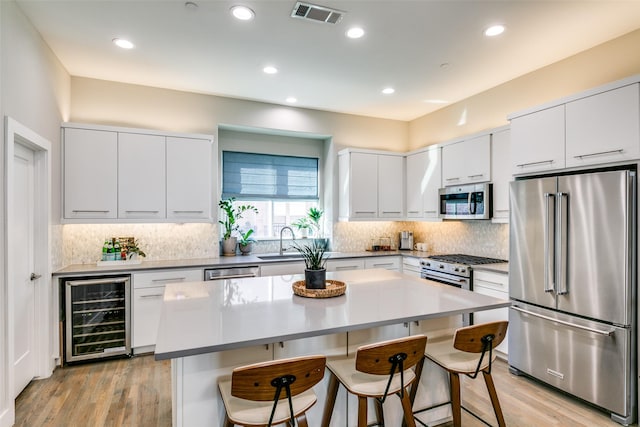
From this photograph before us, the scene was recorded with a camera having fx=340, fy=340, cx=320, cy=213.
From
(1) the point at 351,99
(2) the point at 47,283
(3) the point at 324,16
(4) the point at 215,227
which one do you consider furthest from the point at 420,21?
(2) the point at 47,283

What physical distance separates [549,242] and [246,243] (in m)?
3.51

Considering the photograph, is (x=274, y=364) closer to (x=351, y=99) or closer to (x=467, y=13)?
(x=467, y=13)

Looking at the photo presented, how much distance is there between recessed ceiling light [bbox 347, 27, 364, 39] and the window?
2.47 metres

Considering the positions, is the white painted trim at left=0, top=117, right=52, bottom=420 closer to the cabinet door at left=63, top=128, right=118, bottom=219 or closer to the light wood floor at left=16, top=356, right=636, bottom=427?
the light wood floor at left=16, top=356, right=636, bottom=427

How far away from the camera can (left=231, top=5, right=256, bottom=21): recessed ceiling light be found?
2547 millimetres

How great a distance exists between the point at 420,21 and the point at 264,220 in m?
3.36

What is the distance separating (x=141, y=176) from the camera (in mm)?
3842

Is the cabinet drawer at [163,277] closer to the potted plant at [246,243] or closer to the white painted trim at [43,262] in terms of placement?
the white painted trim at [43,262]

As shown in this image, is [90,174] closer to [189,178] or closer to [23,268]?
[189,178]

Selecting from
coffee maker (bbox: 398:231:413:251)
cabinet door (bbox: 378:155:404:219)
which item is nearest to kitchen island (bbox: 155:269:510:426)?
cabinet door (bbox: 378:155:404:219)

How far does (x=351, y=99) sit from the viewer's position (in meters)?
4.58

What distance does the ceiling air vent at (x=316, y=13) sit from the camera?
252cm

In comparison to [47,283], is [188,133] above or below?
above

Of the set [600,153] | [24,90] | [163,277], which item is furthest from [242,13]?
[600,153]
